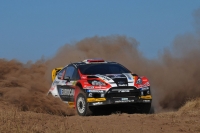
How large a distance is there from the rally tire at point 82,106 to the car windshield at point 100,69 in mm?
862

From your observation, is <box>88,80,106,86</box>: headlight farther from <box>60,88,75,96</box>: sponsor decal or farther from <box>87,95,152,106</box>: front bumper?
<box>60,88,75,96</box>: sponsor decal

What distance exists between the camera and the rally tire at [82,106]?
41.9ft

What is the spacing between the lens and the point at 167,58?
2250cm

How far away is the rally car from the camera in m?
12.7

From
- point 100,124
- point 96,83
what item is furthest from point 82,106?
point 100,124

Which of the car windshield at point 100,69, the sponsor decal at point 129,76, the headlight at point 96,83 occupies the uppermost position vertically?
the car windshield at point 100,69

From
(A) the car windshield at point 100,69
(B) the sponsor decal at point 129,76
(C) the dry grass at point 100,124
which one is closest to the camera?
(C) the dry grass at point 100,124

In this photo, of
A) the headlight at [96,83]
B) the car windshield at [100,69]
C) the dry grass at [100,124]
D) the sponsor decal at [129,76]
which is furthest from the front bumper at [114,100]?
the dry grass at [100,124]

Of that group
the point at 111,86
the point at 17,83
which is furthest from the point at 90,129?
the point at 17,83

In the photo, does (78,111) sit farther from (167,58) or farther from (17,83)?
(167,58)

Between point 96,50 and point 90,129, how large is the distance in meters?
15.1

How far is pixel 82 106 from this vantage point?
1304 centimetres

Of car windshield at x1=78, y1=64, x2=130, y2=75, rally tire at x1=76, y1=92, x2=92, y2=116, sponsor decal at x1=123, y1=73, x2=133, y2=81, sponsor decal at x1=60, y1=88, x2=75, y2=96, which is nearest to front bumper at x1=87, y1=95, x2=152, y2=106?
rally tire at x1=76, y1=92, x2=92, y2=116

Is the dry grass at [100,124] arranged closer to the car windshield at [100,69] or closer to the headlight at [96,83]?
the headlight at [96,83]
